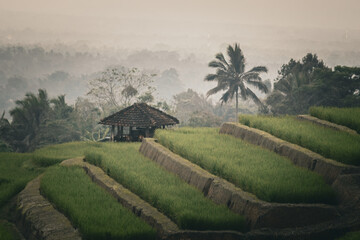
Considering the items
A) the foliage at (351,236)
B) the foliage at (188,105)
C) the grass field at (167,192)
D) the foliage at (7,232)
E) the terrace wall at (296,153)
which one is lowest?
the foliage at (188,105)

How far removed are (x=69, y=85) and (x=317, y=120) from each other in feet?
380

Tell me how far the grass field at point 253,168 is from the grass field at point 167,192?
1.09 meters

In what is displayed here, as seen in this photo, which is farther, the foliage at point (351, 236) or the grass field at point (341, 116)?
the grass field at point (341, 116)

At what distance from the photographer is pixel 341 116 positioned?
22.5 meters

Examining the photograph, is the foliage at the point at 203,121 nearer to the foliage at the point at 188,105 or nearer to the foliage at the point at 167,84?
the foliage at the point at 188,105

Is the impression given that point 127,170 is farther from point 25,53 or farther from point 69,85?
point 25,53

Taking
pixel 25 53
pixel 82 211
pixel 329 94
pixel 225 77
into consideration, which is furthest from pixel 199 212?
pixel 25 53

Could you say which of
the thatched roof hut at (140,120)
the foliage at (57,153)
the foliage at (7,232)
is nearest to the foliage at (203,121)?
the thatched roof hut at (140,120)

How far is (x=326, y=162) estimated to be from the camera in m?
17.5

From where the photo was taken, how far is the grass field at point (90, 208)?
1374 centimetres

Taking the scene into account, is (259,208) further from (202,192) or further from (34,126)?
(34,126)

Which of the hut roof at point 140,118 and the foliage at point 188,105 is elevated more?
the hut roof at point 140,118

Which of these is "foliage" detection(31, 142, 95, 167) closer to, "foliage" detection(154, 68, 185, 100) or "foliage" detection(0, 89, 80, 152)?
"foliage" detection(0, 89, 80, 152)

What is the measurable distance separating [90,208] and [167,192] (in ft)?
7.42
